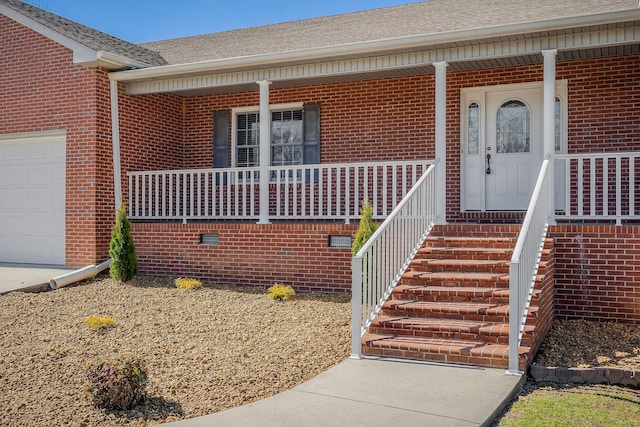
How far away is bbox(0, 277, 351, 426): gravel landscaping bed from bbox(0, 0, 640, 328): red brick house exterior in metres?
0.93

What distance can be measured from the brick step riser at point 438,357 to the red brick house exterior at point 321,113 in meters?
2.50

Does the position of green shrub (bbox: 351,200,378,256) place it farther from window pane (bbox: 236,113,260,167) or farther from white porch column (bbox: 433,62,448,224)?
window pane (bbox: 236,113,260,167)

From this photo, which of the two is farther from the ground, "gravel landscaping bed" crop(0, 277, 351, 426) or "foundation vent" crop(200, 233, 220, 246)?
"foundation vent" crop(200, 233, 220, 246)

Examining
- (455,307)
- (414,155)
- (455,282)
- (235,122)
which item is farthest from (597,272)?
(235,122)

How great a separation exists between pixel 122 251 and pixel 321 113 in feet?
13.9

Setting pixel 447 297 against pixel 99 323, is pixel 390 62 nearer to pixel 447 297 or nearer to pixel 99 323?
pixel 447 297

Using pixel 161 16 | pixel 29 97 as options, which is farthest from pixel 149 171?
pixel 161 16

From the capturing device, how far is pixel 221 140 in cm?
1233

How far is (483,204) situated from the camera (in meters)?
10.3

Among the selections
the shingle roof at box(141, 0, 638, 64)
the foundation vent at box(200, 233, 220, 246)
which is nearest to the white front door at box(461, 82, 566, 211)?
the shingle roof at box(141, 0, 638, 64)

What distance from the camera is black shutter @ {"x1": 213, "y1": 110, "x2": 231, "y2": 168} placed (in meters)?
12.3

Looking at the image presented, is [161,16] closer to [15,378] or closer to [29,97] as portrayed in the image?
[29,97]

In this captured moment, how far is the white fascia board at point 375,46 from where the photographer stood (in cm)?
778

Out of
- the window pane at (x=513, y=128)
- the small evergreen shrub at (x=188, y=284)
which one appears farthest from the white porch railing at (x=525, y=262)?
the small evergreen shrub at (x=188, y=284)
